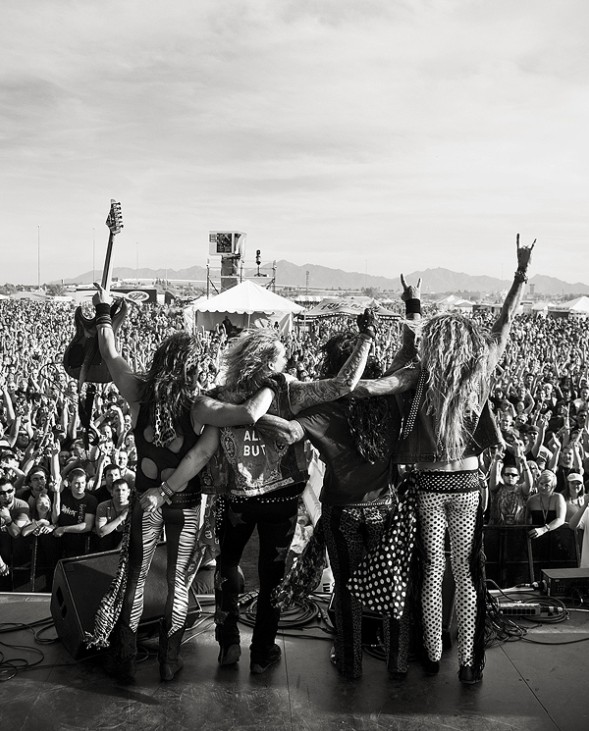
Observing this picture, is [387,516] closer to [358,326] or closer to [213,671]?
[358,326]

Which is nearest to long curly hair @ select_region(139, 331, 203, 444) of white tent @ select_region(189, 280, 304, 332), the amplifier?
the amplifier

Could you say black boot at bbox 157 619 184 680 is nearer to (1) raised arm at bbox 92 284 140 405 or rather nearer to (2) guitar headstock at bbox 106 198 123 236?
(1) raised arm at bbox 92 284 140 405

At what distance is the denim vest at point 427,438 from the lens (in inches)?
113

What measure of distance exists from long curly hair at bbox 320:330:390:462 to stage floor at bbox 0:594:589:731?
925 mm

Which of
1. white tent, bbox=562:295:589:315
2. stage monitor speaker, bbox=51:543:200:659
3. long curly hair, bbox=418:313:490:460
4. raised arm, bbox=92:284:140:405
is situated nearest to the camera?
long curly hair, bbox=418:313:490:460

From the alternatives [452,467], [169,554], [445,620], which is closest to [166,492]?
[169,554]

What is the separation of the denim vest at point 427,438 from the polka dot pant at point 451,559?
154mm

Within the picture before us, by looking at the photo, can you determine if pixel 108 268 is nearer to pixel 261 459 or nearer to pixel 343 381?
pixel 261 459

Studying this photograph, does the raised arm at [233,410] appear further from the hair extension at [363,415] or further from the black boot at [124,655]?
the black boot at [124,655]

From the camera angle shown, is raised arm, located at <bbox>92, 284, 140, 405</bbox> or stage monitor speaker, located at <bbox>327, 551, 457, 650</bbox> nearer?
raised arm, located at <bbox>92, 284, 140, 405</bbox>

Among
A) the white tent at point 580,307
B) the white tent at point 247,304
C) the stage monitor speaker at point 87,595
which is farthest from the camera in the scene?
the white tent at point 580,307

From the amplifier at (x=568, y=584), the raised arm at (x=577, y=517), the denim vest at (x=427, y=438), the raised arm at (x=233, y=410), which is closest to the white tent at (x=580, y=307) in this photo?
the raised arm at (x=577, y=517)

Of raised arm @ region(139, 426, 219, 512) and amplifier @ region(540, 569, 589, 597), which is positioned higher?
raised arm @ region(139, 426, 219, 512)

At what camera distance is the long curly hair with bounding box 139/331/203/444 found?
286 centimetres
